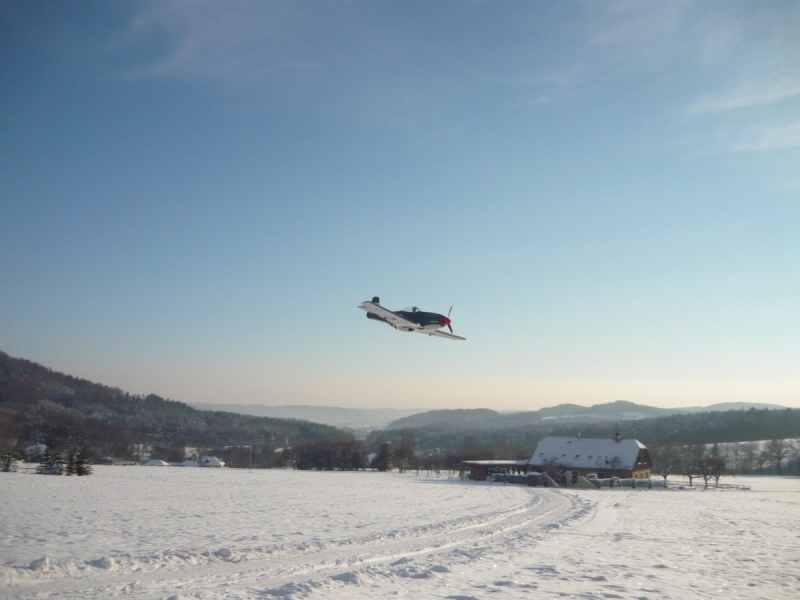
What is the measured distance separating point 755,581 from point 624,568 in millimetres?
2836

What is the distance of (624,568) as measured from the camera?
13.7 metres

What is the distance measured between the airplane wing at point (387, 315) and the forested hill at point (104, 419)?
37.5 meters

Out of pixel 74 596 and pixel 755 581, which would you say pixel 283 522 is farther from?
pixel 755 581

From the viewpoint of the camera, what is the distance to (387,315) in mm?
25156

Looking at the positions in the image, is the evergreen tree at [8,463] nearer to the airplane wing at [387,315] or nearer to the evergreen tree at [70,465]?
the evergreen tree at [70,465]

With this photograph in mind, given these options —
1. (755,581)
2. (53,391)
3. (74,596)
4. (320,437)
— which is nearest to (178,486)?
(74,596)

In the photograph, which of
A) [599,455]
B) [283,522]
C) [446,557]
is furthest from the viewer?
[599,455]

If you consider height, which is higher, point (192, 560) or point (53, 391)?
point (53, 391)

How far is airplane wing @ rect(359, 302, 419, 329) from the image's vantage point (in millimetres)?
23494

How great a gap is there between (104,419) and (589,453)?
97357 mm

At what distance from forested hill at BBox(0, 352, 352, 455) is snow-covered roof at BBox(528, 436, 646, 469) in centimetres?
5703

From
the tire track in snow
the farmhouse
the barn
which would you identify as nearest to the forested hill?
the tire track in snow

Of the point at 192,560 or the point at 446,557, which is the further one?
the point at 446,557

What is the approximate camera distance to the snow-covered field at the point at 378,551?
11.2 metres
